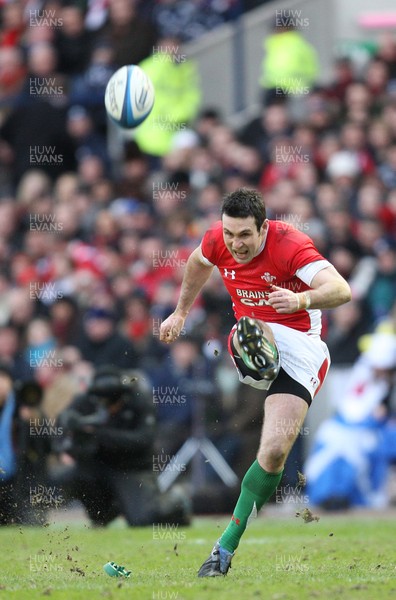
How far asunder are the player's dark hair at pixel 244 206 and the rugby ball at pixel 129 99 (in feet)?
10.7

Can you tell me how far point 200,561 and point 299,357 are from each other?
1.88 metres

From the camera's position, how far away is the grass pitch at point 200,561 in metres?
7.23

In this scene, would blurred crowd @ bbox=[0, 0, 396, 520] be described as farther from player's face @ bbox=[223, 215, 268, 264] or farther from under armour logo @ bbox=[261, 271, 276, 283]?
player's face @ bbox=[223, 215, 268, 264]

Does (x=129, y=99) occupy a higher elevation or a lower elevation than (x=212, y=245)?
higher

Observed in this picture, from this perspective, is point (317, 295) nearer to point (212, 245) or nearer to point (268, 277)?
point (268, 277)

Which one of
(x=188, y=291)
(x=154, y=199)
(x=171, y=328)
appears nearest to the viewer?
(x=171, y=328)

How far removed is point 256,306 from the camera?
8.39m

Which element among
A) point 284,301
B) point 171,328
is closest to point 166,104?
point 171,328

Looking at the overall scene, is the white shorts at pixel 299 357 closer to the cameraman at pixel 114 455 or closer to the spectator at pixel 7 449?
the cameraman at pixel 114 455

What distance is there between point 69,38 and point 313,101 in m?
3.96

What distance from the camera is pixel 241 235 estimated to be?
7914 millimetres

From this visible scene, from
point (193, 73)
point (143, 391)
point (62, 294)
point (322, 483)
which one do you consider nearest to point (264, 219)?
point (143, 391)

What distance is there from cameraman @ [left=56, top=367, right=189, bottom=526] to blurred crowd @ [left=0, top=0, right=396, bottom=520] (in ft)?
2.35

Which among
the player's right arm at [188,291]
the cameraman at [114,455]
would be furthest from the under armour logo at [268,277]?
the cameraman at [114,455]
